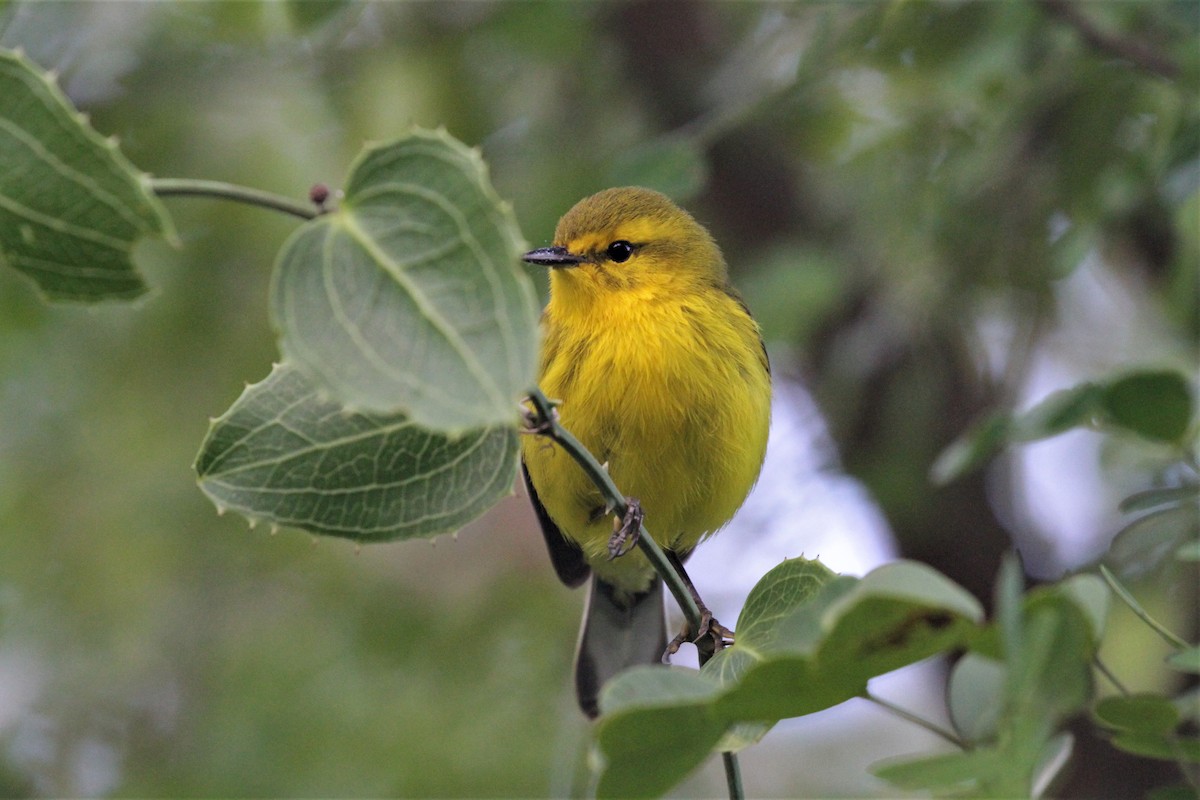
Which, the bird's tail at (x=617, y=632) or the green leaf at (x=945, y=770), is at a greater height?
the bird's tail at (x=617, y=632)

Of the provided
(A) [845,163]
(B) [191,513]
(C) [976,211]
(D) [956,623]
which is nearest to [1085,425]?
(D) [956,623]

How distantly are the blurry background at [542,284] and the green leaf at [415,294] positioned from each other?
2.53m

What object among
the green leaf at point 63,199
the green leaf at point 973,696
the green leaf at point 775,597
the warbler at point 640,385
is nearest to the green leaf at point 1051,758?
the green leaf at point 973,696

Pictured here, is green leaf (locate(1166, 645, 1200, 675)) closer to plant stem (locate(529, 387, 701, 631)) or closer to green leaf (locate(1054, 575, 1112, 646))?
green leaf (locate(1054, 575, 1112, 646))

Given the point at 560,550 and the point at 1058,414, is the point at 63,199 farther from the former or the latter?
the point at 560,550

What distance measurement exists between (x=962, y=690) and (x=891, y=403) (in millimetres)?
3397

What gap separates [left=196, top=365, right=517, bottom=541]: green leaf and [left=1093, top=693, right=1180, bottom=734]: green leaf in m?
0.83

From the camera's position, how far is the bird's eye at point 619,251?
3.44 metres

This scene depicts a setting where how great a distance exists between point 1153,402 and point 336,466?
1430 millimetres

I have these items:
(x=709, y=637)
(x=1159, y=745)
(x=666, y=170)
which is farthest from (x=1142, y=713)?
(x=666, y=170)

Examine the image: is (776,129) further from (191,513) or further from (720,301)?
(191,513)

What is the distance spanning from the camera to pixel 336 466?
1.54 m

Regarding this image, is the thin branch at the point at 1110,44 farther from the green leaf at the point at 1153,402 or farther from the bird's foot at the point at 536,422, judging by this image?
the bird's foot at the point at 536,422

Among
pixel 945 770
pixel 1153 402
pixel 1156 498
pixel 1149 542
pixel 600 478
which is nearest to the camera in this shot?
pixel 945 770
